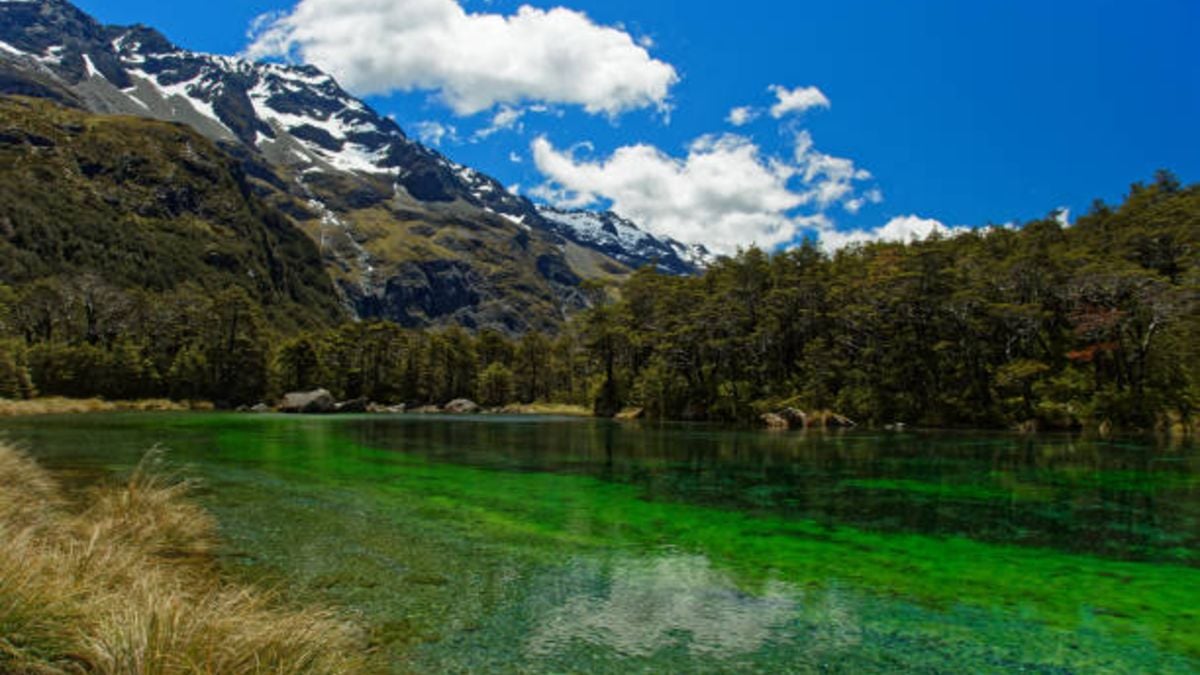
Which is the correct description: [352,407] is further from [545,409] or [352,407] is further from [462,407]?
[545,409]

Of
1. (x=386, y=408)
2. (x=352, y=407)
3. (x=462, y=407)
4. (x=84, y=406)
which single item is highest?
(x=84, y=406)

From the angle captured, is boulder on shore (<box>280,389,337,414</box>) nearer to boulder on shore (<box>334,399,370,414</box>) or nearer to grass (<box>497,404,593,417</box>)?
boulder on shore (<box>334,399,370,414</box>)

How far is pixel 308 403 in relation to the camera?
4134 inches

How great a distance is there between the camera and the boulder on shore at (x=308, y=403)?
105 m

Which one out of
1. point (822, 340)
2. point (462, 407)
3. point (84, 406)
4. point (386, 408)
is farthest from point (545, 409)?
point (84, 406)

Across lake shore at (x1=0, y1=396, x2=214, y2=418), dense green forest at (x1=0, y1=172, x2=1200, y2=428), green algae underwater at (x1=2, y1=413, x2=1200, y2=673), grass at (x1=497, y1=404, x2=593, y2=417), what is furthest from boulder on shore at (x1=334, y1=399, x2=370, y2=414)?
green algae underwater at (x1=2, y1=413, x2=1200, y2=673)

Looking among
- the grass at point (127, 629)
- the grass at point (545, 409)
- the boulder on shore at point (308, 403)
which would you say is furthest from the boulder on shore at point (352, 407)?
the grass at point (127, 629)

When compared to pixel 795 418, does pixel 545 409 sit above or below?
below

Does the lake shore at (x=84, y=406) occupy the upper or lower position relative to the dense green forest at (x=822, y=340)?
lower

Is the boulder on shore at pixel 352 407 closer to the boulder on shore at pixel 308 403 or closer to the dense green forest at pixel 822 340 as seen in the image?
the boulder on shore at pixel 308 403

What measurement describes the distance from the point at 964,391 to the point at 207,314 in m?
111

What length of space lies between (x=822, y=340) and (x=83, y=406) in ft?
298

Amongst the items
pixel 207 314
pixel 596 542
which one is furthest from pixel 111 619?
pixel 207 314

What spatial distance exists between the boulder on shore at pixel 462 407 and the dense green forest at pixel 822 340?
9545mm
